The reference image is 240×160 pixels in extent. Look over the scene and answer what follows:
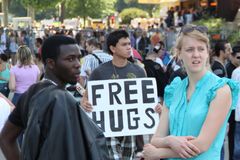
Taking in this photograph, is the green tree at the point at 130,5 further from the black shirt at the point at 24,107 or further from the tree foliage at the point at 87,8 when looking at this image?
the black shirt at the point at 24,107

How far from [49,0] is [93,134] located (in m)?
45.2

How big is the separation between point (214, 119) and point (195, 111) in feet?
0.43

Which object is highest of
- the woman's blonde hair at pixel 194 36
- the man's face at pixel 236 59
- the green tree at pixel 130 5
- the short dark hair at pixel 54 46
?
the woman's blonde hair at pixel 194 36

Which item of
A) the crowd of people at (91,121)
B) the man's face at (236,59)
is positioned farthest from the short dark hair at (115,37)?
the crowd of people at (91,121)

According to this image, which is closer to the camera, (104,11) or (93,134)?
(93,134)

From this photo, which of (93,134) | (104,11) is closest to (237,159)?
(93,134)

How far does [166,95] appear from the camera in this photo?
3.80 metres

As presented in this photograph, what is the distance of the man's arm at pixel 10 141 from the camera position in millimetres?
3684

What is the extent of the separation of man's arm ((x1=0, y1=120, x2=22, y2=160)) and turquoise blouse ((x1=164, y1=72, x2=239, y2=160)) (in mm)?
891

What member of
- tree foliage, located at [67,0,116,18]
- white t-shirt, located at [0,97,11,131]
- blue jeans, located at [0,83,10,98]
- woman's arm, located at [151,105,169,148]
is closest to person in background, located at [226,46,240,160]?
blue jeans, located at [0,83,10,98]

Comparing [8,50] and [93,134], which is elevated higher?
[93,134]

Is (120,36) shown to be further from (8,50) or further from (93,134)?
(8,50)

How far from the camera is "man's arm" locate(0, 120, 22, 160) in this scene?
368 cm

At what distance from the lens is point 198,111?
3.54m
